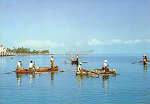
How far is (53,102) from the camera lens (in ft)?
102

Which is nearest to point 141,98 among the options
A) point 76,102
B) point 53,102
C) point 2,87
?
point 76,102

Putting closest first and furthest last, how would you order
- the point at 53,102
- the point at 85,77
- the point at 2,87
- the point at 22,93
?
1. the point at 53,102
2. the point at 22,93
3. the point at 2,87
4. the point at 85,77

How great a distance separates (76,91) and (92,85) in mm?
6144

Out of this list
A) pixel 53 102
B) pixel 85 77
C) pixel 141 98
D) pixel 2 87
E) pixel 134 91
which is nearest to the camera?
pixel 53 102

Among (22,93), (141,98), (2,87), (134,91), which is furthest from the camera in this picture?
(2,87)

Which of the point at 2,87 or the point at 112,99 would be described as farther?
the point at 2,87

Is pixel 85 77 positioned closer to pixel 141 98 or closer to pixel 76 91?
pixel 76 91

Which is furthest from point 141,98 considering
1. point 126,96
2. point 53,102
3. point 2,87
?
point 2,87

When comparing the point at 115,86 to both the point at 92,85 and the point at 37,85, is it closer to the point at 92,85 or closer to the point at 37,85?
the point at 92,85

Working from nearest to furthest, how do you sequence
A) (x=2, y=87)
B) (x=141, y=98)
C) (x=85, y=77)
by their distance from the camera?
(x=141, y=98), (x=2, y=87), (x=85, y=77)

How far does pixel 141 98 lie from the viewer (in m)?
33.6

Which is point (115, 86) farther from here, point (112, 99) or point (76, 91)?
point (112, 99)

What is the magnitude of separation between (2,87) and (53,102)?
14.3m

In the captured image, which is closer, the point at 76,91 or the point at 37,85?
the point at 76,91
